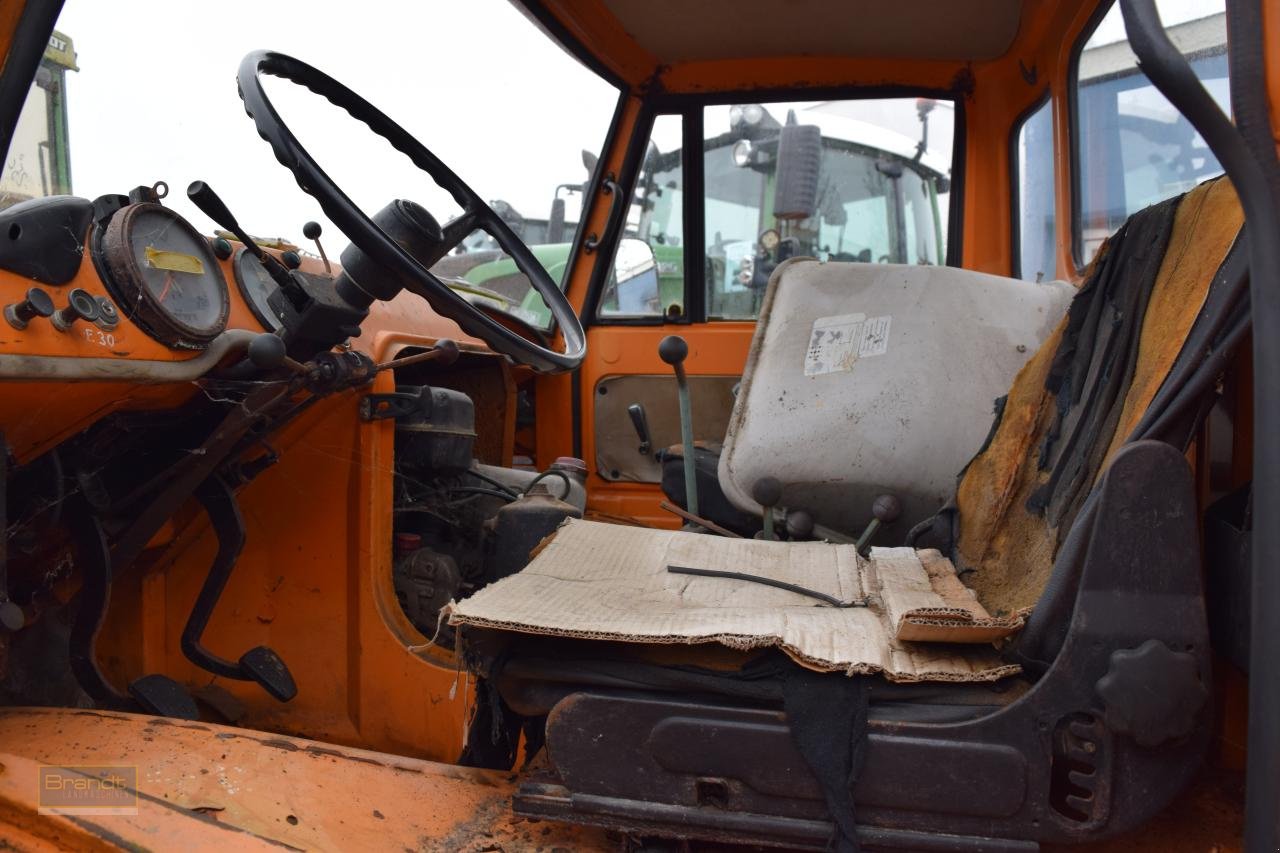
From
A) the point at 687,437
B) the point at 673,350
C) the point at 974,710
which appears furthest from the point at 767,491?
the point at 974,710

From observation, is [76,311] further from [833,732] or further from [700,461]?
[700,461]

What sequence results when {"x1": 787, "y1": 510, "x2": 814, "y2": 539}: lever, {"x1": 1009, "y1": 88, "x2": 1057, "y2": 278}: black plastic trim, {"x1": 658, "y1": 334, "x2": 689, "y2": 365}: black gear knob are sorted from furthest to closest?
1. {"x1": 1009, "y1": 88, "x2": 1057, "y2": 278}: black plastic trim
2. {"x1": 787, "y1": 510, "x2": 814, "y2": 539}: lever
3. {"x1": 658, "y1": 334, "x2": 689, "y2": 365}: black gear knob

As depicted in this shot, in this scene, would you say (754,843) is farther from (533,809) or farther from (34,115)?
(34,115)

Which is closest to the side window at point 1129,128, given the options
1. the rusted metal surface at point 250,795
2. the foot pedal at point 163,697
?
the rusted metal surface at point 250,795

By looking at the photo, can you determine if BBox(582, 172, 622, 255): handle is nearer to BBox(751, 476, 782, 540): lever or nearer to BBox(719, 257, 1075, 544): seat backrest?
BBox(719, 257, 1075, 544): seat backrest

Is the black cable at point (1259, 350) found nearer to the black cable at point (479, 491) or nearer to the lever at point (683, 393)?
the lever at point (683, 393)

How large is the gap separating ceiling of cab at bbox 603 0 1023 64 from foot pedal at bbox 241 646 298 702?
1.53 metres

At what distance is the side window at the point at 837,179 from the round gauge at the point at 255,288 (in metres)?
1.28

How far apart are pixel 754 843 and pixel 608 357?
5.90 ft

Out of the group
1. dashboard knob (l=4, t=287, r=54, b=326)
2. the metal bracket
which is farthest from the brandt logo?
the metal bracket

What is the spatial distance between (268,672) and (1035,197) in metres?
1.84

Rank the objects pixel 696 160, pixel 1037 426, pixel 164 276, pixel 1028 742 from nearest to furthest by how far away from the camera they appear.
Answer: pixel 1028 742, pixel 164 276, pixel 1037 426, pixel 696 160

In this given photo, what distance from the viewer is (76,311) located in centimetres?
122

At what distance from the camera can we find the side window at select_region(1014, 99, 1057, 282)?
2205mm
